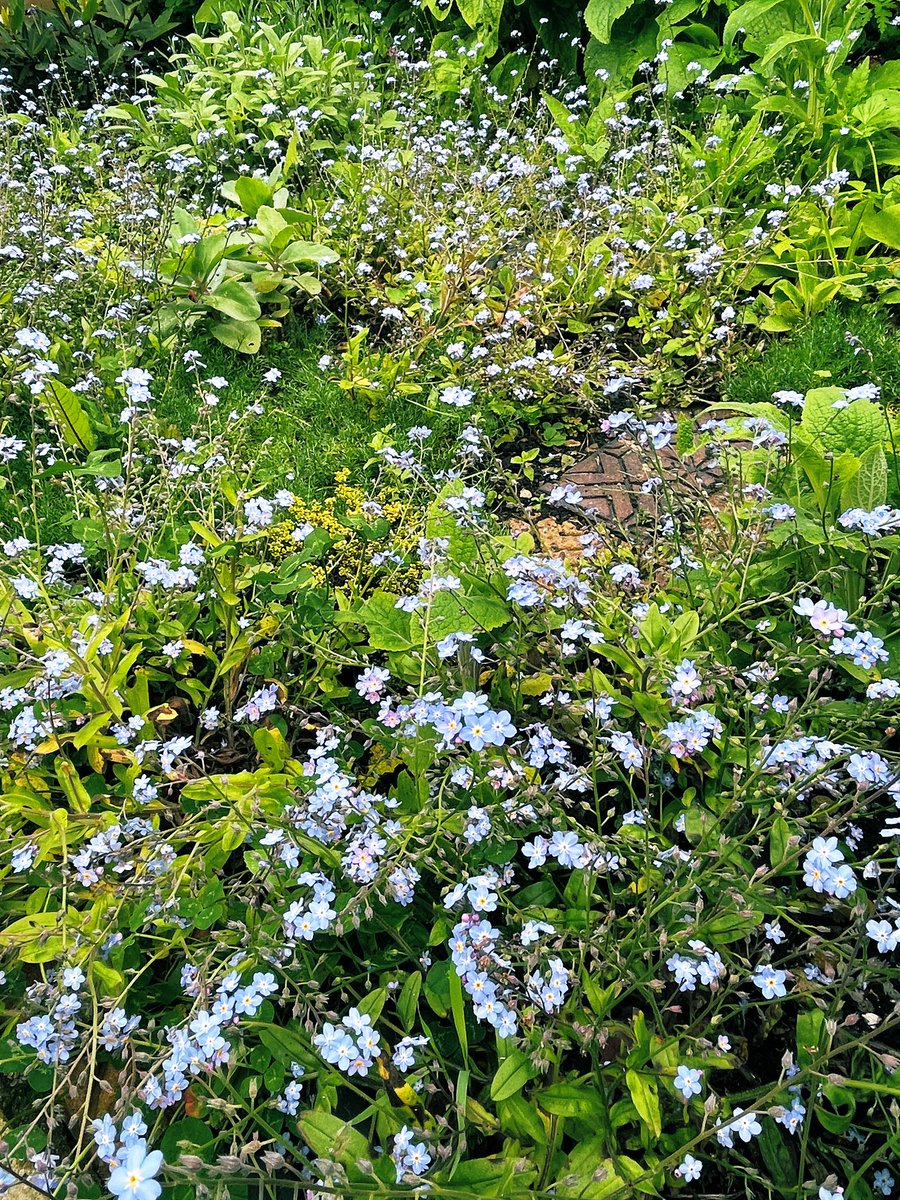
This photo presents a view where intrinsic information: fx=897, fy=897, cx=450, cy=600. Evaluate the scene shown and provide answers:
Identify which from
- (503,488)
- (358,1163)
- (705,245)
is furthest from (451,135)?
(358,1163)

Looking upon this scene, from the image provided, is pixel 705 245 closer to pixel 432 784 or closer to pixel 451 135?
pixel 451 135

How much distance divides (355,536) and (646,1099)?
1943 mm

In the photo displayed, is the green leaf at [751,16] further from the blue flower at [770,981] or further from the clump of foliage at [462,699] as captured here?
the blue flower at [770,981]

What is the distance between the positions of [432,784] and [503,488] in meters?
1.67

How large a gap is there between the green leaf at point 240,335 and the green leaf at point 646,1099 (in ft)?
10.8

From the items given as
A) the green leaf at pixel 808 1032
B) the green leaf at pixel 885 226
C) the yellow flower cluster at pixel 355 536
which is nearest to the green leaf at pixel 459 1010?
the green leaf at pixel 808 1032

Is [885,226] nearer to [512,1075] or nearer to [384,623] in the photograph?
[384,623]

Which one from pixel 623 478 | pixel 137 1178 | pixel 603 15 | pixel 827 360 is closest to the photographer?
pixel 137 1178

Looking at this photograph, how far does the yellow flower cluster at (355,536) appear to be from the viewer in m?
2.84

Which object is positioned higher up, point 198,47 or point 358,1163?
point 198,47

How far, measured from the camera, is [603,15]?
5.42m

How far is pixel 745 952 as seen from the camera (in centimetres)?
189

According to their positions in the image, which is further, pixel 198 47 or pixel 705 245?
pixel 198 47

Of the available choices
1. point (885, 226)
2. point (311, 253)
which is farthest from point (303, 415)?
point (885, 226)
